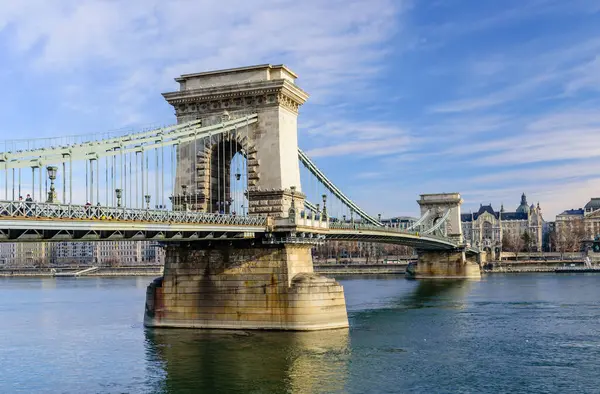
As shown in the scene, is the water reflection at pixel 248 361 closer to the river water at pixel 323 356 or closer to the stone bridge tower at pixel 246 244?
the river water at pixel 323 356

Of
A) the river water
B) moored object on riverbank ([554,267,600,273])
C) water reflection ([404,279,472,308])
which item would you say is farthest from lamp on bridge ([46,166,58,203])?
moored object on riverbank ([554,267,600,273])

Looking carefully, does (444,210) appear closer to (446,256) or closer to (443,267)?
(446,256)

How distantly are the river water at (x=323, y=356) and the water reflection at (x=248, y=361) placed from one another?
0.05m

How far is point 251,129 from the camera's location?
42.5 meters

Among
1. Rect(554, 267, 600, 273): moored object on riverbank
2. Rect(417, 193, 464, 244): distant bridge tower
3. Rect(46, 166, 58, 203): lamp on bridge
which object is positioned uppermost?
Rect(417, 193, 464, 244): distant bridge tower

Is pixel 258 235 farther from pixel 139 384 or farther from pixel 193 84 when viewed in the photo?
pixel 139 384

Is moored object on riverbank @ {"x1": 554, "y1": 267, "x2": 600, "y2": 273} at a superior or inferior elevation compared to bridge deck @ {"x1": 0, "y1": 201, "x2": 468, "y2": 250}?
inferior

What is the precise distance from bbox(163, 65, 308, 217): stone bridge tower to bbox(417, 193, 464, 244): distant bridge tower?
260ft

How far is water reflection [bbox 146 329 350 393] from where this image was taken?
28547mm

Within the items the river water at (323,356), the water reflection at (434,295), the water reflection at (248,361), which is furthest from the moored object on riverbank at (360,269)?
the water reflection at (248,361)

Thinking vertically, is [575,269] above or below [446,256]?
below

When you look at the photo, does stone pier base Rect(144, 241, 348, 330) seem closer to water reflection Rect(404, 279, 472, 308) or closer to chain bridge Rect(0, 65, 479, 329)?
chain bridge Rect(0, 65, 479, 329)

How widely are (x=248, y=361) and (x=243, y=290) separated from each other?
296 inches

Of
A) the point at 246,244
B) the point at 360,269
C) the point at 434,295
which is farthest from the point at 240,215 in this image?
the point at 360,269
